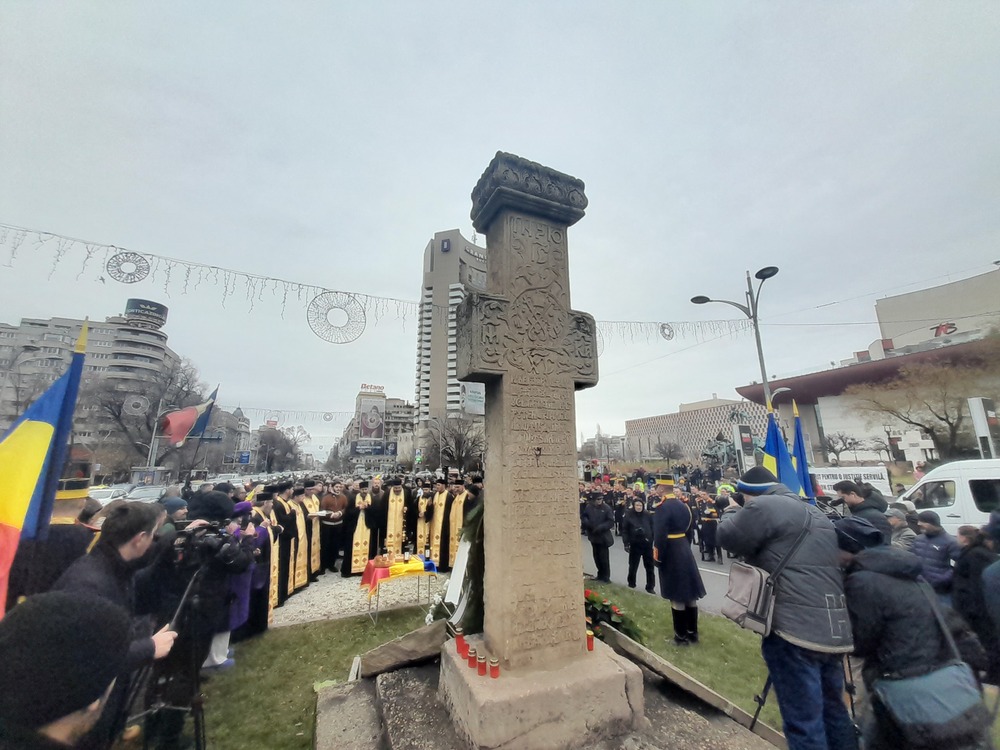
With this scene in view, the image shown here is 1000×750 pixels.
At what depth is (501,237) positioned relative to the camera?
11.8ft

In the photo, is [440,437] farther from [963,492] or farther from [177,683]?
[177,683]

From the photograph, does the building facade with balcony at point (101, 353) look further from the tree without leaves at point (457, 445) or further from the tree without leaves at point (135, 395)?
the tree without leaves at point (457, 445)

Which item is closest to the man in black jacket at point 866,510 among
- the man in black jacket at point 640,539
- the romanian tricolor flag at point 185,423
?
the man in black jacket at point 640,539

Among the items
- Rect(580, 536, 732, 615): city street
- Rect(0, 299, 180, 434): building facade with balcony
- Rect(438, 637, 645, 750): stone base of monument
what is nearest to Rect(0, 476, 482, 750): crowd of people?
Rect(438, 637, 645, 750): stone base of monument

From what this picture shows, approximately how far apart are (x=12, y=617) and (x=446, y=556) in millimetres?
8853

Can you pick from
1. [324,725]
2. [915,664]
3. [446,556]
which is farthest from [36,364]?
[915,664]

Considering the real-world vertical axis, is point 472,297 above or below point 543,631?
above

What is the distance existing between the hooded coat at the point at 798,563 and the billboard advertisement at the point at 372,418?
165ft

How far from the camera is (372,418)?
51.7 metres

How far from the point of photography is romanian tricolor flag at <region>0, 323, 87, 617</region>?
2166mm

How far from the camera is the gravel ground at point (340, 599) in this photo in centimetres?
630

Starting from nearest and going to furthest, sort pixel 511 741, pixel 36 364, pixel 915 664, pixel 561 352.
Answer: pixel 915 664 < pixel 511 741 < pixel 561 352 < pixel 36 364

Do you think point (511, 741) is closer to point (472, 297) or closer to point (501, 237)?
point (472, 297)

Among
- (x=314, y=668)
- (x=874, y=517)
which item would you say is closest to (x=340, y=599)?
(x=314, y=668)
